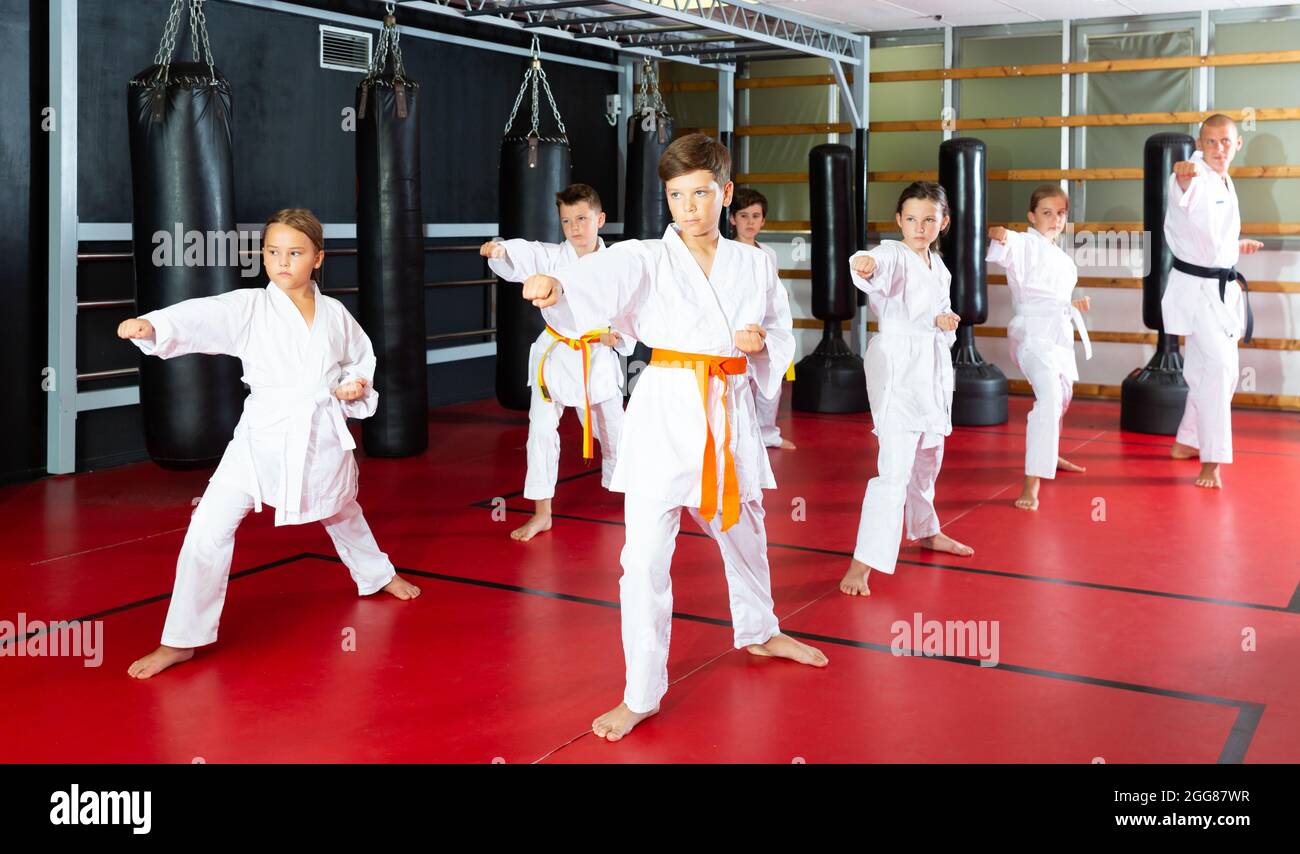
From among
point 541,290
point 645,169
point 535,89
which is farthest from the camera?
point 645,169

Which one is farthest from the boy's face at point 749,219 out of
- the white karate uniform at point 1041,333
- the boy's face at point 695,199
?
the boy's face at point 695,199

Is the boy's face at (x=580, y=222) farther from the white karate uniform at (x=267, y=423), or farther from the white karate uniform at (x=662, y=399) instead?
the white karate uniform at (x=662, y=399)

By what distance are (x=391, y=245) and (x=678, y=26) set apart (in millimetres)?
2651

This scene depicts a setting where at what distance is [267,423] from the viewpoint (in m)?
3.71

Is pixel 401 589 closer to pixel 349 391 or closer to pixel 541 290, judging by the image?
pixel 349 391

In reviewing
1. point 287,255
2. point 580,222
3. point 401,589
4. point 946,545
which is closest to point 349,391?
point 287,255

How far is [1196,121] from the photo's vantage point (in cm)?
862

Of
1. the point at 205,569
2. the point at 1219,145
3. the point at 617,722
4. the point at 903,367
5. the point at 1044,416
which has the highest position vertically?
the point at 1219,145

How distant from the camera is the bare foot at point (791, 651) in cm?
364

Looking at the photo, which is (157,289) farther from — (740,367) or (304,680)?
(740,367)

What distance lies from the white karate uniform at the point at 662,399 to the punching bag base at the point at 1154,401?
17.0 ft

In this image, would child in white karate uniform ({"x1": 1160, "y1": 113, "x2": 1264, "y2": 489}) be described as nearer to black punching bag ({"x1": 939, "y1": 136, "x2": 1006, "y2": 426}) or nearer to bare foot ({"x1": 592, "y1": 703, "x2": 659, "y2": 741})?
black punching bag ({"x1": 939, "y1": 136, "x2": 1006, "y2": 426})

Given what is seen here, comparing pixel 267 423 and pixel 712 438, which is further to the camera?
pixel 267 423

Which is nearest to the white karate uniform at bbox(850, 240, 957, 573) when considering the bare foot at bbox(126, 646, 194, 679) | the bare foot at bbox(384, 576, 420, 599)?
the bare foot at bbox(384, 576, 420, 599)
